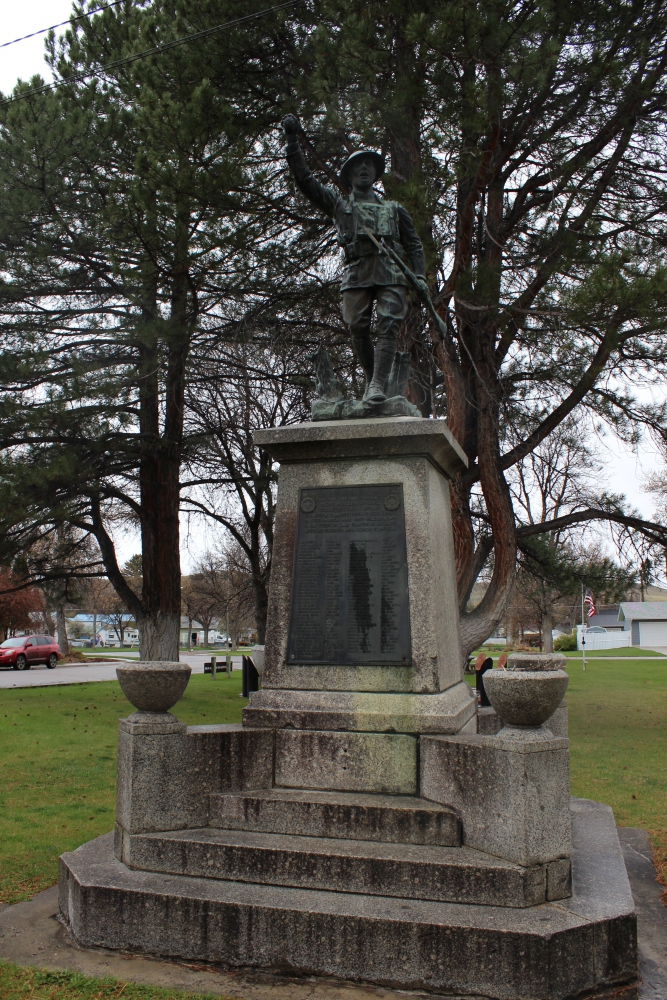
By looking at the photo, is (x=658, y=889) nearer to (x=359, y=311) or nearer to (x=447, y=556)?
(x=447, y=556)

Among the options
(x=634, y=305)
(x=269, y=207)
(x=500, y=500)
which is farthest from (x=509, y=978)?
(x=269, y=207)

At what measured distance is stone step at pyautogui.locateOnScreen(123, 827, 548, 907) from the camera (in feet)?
12.8

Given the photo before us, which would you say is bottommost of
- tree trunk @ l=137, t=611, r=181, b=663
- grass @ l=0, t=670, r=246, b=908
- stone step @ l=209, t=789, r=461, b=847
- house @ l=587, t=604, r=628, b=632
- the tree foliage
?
house @ l=587, t=604, r=628, b=632

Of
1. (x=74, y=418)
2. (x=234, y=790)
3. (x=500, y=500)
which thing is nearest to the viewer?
(x=234, y=790)

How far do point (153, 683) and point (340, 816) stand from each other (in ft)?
4.09

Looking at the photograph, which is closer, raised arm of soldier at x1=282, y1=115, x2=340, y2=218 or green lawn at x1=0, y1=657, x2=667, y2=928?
raised arm of soldier at x1=282, y1=115, x2=340, y2=218

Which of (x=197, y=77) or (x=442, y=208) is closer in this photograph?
(x=442, y=208)

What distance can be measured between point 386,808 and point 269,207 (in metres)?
10.8

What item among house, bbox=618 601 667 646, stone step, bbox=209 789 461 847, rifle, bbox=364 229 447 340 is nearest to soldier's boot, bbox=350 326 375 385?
rifle, bbox=364 229 447 340

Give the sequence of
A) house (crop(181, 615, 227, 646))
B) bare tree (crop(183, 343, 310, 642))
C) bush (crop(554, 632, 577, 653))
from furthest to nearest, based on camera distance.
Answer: house (crop(181, 615, 227, 646)) < bush (crop(554, 632, 577, 653)) < bare tree (crop(183, 343, 310, 642))

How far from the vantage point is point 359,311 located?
5766 mm

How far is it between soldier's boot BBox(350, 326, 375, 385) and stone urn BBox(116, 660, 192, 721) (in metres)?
2.53

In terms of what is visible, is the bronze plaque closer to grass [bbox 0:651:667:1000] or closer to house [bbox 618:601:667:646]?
grass [bbox 0:651:667:1000]

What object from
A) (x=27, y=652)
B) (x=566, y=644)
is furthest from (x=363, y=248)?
(x=566, y=644)
